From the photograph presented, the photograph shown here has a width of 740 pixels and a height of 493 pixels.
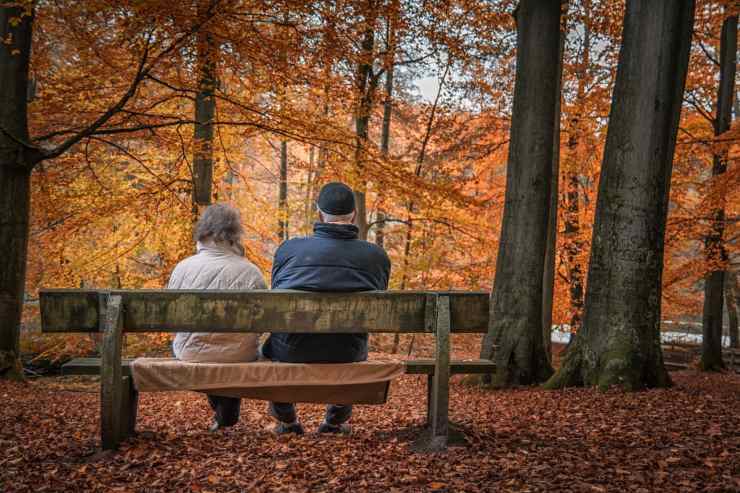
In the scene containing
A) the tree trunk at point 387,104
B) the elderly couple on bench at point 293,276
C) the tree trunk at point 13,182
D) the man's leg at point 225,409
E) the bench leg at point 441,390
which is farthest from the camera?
the tree trunk at point 387,104

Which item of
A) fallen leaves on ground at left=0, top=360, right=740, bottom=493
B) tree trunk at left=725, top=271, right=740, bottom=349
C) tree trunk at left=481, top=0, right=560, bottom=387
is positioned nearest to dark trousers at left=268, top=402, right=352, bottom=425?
fallen leaves on ground at left=0, top=360, right=740, bottom=493

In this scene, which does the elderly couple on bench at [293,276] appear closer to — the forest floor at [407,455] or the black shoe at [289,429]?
the black shoe at [289,429]

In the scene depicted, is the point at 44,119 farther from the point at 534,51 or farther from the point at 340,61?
the point at 534,51

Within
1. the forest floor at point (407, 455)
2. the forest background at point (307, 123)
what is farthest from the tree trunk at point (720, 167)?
the forest floor at point (407, 455)

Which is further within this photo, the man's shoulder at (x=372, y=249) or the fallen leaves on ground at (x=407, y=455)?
the man's shoulder at (x=372, y=249)

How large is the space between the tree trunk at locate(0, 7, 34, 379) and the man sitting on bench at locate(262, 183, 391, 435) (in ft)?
16.1

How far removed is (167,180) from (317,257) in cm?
749

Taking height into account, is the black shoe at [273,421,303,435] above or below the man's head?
below

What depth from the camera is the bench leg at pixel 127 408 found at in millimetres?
3666

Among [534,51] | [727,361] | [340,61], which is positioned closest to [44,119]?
[340,61]

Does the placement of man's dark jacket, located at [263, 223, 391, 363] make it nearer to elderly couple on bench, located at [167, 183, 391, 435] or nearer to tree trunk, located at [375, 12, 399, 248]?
elderly couple on bench, located at [167, 183, 391, 435]

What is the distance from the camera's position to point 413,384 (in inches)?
373

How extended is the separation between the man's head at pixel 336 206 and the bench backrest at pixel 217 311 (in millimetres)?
622

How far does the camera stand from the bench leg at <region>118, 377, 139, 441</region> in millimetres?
3666
